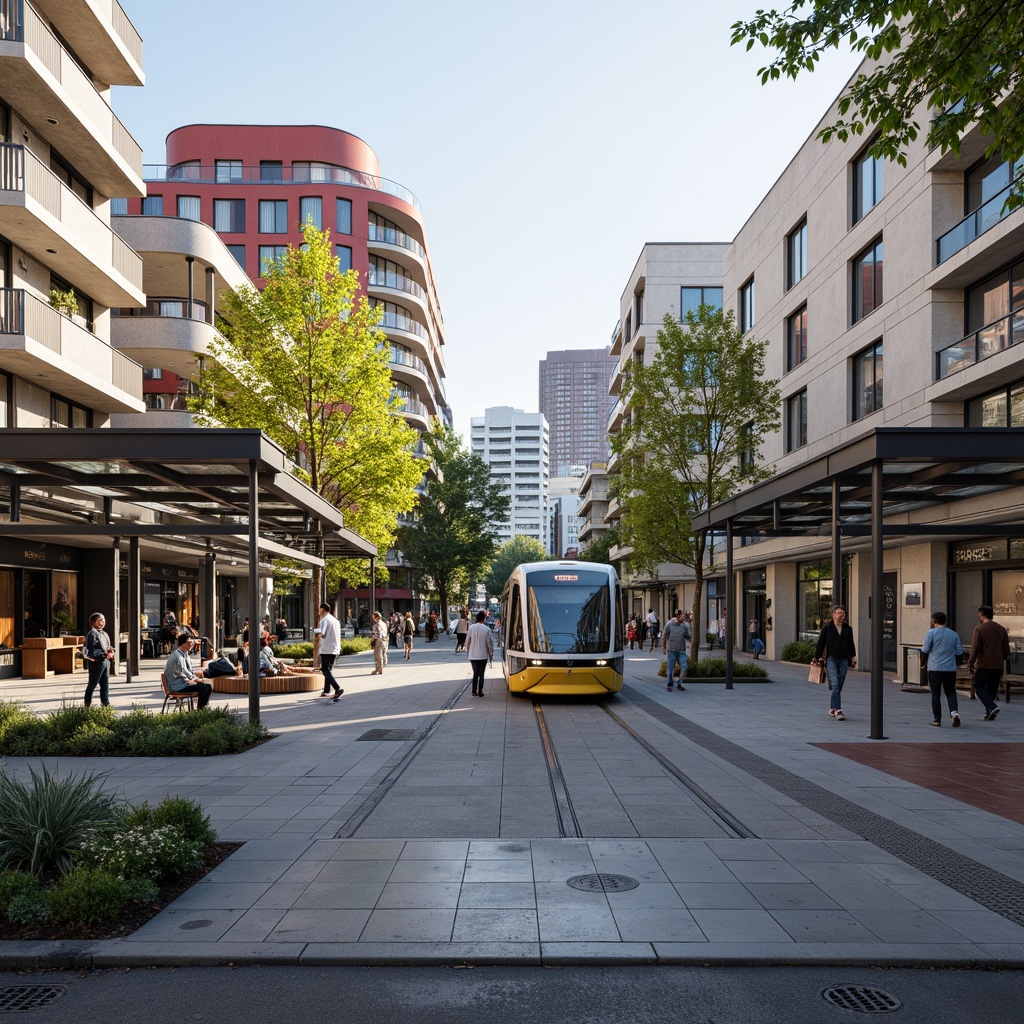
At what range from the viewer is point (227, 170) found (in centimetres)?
5912

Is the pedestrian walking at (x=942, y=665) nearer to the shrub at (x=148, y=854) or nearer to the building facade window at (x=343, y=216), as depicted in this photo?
the shrub at (x=148, y=854)

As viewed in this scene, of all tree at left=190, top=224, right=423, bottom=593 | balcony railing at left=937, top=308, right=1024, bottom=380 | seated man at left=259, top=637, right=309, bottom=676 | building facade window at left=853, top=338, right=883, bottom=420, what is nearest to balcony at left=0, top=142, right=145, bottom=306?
tree at left=190, top=224, right=423, bottom=593

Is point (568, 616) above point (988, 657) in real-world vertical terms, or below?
above

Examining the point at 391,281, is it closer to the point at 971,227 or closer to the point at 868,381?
the point at 868,381

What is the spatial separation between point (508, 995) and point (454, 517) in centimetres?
5676

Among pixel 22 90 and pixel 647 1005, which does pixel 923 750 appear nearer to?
pixel 647 1005

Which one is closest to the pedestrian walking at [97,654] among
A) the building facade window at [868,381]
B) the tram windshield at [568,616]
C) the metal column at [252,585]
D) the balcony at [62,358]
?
the metal column at [252,585]

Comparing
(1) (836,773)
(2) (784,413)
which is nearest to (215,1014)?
→ (1) (836,773)

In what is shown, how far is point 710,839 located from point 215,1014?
4288 millimetres

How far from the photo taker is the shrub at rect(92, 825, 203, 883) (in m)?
5.98

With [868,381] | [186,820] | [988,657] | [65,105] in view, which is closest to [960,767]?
[988,657]

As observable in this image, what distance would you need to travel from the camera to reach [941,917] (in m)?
5.69

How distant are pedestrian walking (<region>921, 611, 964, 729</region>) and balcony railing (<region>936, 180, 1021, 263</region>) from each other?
30.0ft

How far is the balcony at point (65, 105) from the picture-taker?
20.6 meters
